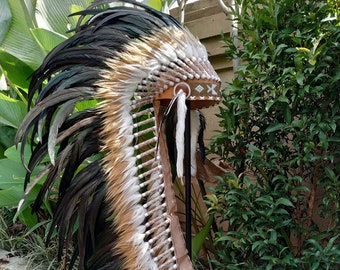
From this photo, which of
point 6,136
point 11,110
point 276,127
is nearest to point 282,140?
point 276,127

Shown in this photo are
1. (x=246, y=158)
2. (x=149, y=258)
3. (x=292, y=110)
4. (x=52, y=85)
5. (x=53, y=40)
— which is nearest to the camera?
(x=149, y=258)

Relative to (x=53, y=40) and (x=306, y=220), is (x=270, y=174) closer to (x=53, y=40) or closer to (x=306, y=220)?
(x=306, y=220)

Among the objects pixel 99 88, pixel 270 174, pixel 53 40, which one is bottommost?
pixel 270 174

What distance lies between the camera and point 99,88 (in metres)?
1.57

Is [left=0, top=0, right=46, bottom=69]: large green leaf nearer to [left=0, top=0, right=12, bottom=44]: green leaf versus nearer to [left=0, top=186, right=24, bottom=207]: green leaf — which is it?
[left=0, top=0, right=12, bottom=44]: green leaf

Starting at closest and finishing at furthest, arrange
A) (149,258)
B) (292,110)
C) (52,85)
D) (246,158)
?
(149,258) → (52,85) → (292,110) → (246,158)

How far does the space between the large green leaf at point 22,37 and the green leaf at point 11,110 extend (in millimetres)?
262

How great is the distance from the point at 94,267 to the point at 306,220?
0.95 meters

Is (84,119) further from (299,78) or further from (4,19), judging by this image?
(4,19)

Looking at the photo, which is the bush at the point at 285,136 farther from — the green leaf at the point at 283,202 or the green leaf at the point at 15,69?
the green leaf at the point at 15,69

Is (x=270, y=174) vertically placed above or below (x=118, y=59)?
below

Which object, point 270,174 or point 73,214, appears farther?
point 270,174

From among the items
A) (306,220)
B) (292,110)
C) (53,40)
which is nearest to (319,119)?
(292,110)

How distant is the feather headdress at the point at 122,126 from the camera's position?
61.2 inches
